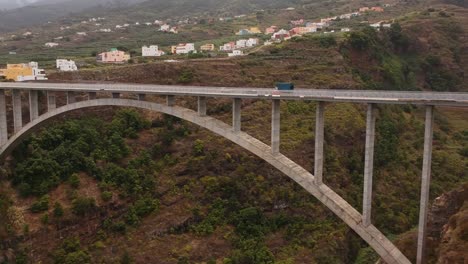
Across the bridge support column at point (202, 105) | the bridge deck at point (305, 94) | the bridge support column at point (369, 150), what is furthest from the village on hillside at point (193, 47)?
the bridge support column at point (369, 150)

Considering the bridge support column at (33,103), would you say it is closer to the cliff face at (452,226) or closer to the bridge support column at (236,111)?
the bridge support column at (236,111)

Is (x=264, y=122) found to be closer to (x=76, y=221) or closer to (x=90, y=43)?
(x=76, y=221)

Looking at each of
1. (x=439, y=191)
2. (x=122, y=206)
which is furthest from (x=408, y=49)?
(x=122, y=206)

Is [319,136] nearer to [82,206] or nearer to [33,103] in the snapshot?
[82,206]

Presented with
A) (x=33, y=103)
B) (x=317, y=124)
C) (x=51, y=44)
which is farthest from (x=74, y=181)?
(x=51, y=44)

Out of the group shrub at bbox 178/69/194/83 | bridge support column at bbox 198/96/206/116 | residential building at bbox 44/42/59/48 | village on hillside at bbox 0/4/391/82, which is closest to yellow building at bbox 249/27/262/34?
village on hillside at bbox 0/4/391/82

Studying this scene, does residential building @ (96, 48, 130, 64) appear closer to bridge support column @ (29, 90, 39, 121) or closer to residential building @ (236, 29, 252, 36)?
bridge support column @ (29, 90, 39, 121)
